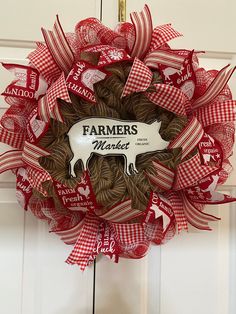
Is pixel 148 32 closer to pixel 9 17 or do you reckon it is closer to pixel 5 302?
pixel 9 17

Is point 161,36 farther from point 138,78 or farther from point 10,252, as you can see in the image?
point 10,252

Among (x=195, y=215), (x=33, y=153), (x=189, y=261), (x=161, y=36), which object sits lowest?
(x=189, y=261)

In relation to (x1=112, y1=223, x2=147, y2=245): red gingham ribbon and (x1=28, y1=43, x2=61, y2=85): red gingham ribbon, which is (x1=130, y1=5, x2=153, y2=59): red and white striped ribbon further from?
(x1=112, y1=223, x2=147, y2=245): red gingham ribbon

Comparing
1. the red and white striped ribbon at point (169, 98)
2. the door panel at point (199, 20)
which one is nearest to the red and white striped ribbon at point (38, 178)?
the red and white striped ribbon at point (169, 98)

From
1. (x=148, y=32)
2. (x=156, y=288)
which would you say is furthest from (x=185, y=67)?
(x=156, y=288)

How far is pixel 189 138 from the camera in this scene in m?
0.67

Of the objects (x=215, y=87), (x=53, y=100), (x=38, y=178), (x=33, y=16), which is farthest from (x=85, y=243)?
(x=33, y=16)

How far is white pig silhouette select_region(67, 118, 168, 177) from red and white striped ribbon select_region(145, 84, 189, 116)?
0.12ft

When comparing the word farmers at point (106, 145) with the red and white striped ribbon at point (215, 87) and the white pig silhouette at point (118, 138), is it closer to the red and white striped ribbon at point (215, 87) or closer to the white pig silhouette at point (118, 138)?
the white pig silhouette at point (118, 138)

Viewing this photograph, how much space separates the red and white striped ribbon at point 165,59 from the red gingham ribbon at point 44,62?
0.16m

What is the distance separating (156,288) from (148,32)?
1.73 ft

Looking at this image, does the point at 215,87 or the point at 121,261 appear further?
the point at 121,261

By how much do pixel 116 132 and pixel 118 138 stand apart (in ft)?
0.04

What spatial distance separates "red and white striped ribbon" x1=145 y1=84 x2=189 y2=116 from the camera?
67 cm
